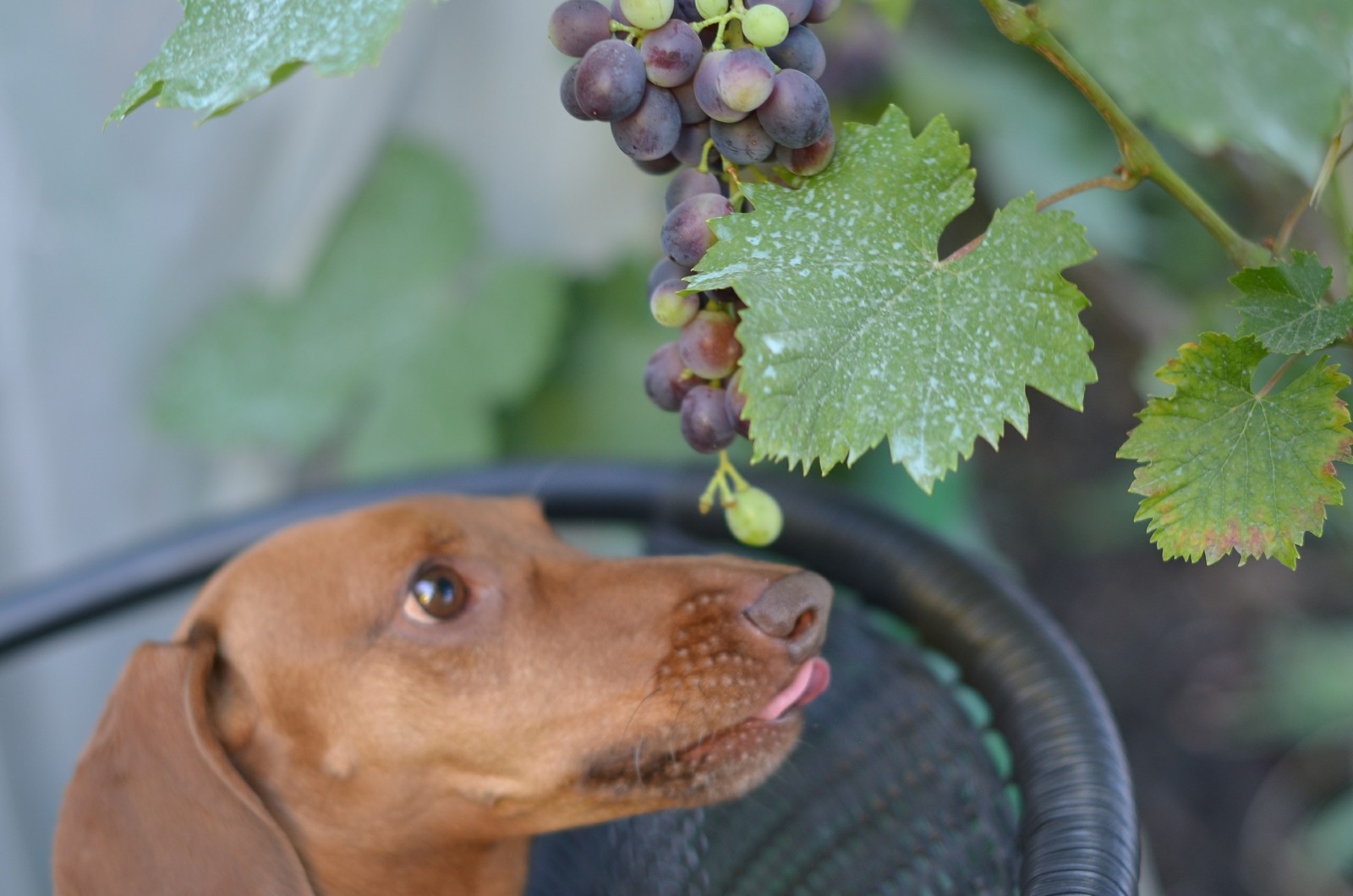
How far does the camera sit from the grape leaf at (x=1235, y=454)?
1.51 feet

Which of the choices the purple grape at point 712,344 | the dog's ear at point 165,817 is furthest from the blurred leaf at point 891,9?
the dog's ear at point 165,817

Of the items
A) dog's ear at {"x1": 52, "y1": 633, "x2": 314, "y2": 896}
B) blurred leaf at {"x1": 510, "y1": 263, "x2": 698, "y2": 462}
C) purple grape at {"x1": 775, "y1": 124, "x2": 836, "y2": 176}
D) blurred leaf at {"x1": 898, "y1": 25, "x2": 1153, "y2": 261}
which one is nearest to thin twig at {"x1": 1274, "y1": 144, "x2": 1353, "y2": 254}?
purple grape at {"x1": 775, "y1": 124, "x2": 836, "y2": 176}

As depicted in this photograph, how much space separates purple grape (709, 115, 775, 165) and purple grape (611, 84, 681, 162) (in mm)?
20

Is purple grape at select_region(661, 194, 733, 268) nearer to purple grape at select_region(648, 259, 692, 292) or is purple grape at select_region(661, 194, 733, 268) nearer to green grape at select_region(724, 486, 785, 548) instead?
purple grape at select_region(648, 259, 692, 292)

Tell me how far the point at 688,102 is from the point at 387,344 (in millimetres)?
1220

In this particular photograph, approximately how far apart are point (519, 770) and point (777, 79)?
1.80 feet

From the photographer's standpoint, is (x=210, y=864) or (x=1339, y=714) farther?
(x=1339, y=714)

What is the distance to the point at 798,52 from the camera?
1.68 ft

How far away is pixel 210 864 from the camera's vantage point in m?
0.80

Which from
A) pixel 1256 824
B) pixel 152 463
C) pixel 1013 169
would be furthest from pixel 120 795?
pixel 1256 824

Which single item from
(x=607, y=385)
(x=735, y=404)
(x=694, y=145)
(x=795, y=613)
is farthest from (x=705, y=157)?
(x=607, y=385)

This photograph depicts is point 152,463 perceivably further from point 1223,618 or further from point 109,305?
point 1223,618

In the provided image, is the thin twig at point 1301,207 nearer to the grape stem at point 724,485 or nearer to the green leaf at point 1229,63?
the green leaf at point 1229,63

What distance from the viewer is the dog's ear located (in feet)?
2.63
